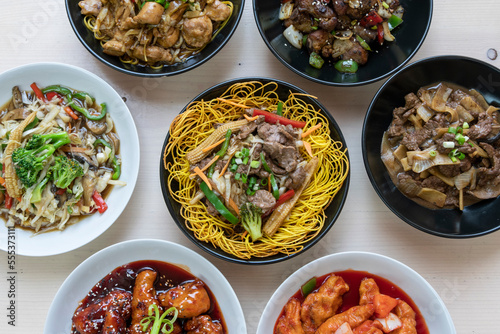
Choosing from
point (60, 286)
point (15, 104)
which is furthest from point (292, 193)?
point (15, 104)

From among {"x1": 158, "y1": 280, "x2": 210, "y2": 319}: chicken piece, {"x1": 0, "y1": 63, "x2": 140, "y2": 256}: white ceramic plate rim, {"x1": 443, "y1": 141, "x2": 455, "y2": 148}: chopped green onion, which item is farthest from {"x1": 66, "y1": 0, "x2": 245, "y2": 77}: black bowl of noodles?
{"x1": 443, "y1": 141, "x2": 455, "y2": 148}: chopped green onion

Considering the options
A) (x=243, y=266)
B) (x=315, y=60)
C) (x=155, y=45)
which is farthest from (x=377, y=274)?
(x=155, y=45)

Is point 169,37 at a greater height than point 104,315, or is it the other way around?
point 169,37

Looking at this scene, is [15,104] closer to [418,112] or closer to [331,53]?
[331,53]

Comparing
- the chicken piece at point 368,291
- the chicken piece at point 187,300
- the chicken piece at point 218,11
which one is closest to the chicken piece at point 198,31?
the chicken piece at point 218,11

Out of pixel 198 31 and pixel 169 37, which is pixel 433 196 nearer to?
pixel 198 31

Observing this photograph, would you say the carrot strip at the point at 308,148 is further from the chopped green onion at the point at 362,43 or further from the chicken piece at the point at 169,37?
the chicken piece at the point at 169,37

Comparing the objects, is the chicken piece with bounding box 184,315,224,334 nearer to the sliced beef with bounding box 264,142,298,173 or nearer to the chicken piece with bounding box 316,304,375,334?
the chicken piece with bounding box 316,304,375,334
